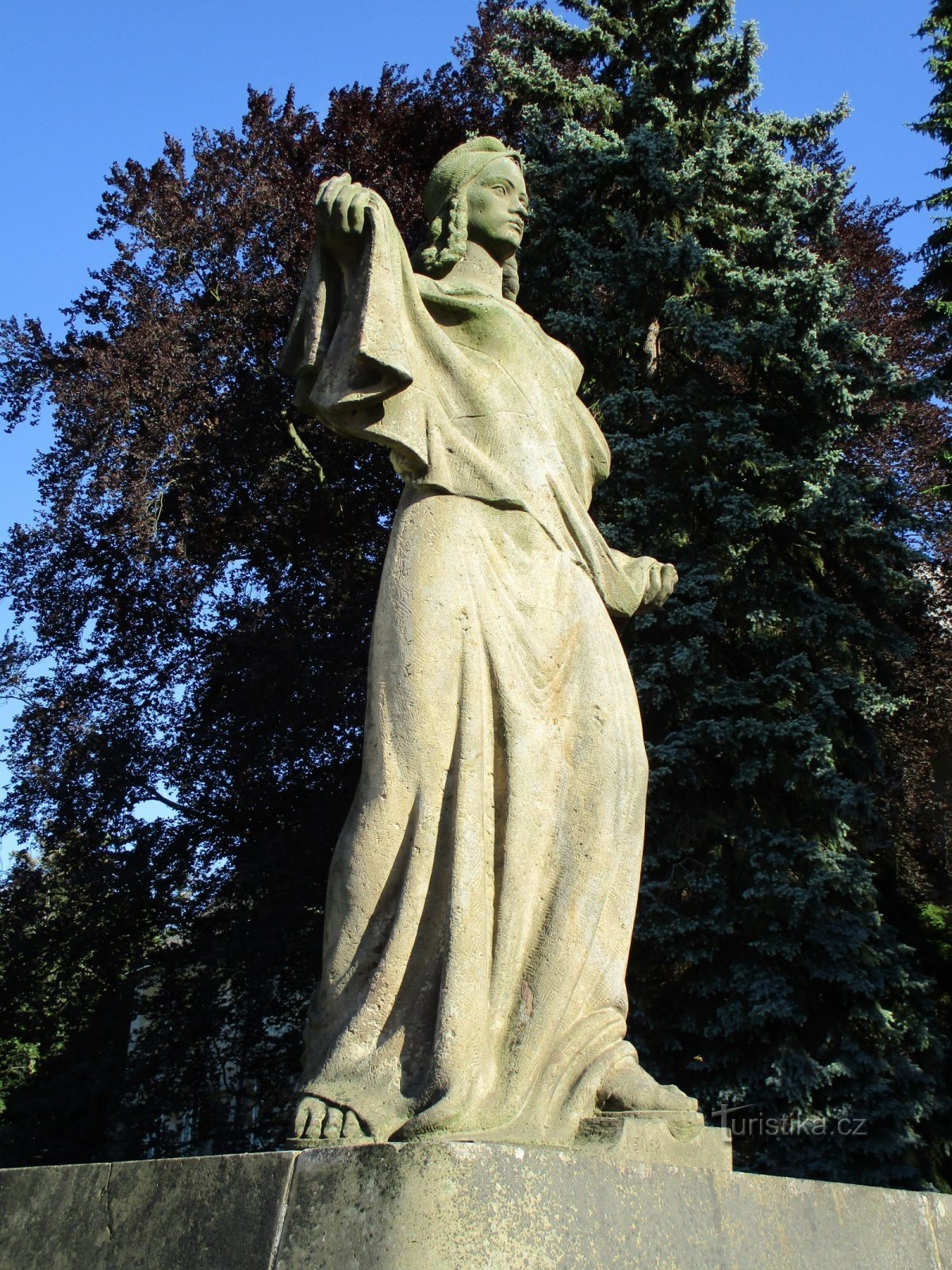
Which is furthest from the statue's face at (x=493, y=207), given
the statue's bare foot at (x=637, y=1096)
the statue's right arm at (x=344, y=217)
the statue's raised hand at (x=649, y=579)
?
the statue's bare foot at (x=637, y=1096)

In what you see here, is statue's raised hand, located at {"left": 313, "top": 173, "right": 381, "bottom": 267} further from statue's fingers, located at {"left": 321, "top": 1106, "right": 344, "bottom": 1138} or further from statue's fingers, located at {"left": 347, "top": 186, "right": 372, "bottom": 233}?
statue's fingers, located at {"left": 321, "top": 1106, "right": 344, "bottom": 1138}

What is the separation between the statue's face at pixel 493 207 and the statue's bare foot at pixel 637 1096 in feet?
9.25

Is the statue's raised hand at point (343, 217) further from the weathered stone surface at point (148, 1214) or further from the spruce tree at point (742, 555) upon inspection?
the spruce tree at point (742, 555)

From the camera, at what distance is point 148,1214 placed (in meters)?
2.81

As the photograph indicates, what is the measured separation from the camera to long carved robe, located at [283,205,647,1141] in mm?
3188

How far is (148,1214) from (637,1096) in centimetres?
122

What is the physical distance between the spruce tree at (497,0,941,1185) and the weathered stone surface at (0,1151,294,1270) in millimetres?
6869

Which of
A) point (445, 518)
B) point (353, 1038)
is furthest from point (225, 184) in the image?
point (353, 1038)

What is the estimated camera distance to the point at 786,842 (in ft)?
31.5

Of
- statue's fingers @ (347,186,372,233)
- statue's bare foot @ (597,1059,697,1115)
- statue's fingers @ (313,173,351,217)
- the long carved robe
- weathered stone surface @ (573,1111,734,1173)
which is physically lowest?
weathered stone surface @ (573,1111,734,1173)

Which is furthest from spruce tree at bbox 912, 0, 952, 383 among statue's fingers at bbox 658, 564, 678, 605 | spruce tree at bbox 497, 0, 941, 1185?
statue's fingers at bbox 658, 564, 678, 605

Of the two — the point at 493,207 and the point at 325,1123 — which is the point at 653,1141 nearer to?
the point at 325,1123

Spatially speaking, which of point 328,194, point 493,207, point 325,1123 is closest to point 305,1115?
point 325,1123

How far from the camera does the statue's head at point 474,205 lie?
4.41m
